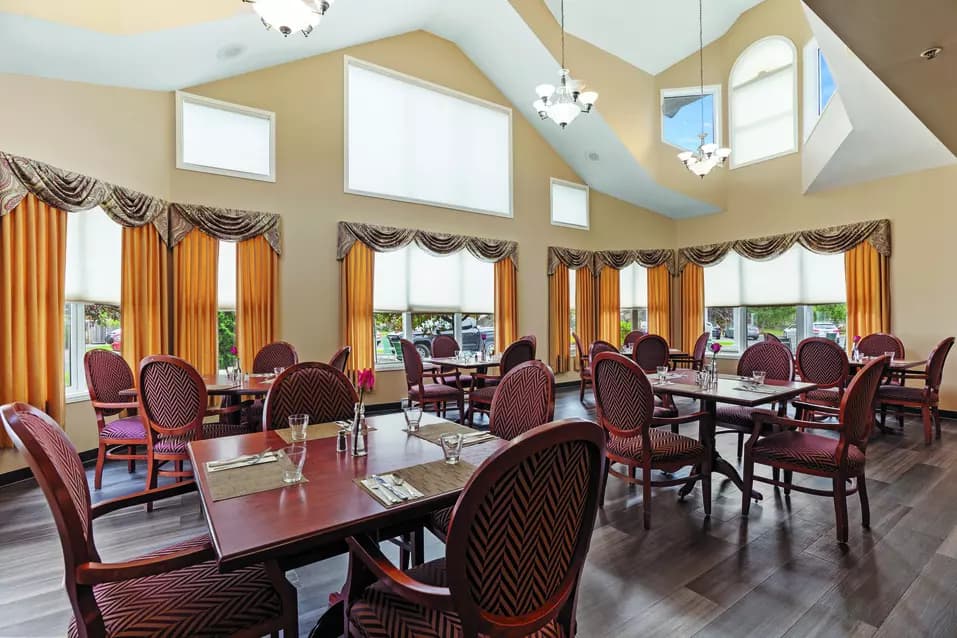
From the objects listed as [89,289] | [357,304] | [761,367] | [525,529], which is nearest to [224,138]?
[89,289]

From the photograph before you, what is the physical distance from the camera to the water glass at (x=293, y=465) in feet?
4.56

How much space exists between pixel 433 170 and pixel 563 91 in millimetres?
2366

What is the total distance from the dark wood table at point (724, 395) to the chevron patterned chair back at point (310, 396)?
1.99 metres

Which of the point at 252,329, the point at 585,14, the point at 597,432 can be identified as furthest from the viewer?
the point at 585,14

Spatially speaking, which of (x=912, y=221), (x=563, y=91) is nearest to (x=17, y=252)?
(x=563, y=91)

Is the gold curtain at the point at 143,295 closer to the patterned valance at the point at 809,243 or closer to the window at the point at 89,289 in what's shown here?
the window at the point at 89,289

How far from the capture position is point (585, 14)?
6.30m

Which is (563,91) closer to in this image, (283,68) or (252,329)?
(283,68)

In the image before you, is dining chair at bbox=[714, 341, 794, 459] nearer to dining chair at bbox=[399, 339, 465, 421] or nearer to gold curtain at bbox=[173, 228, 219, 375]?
dining chair at bbox=[399, 339, 465, 421]

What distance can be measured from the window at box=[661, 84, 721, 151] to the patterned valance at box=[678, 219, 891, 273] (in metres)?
1.77

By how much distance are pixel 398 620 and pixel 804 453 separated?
7.80 ft

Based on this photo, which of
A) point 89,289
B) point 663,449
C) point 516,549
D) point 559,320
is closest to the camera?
point 516,549

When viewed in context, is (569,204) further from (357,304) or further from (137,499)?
(137,499)

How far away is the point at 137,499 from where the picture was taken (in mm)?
1447
